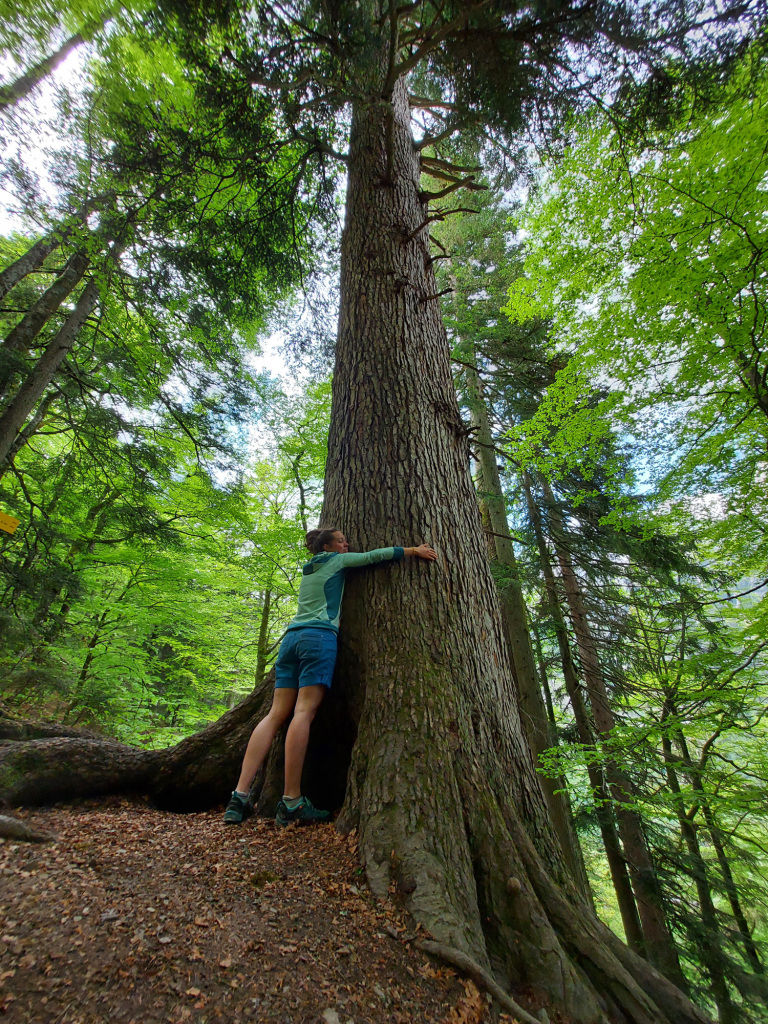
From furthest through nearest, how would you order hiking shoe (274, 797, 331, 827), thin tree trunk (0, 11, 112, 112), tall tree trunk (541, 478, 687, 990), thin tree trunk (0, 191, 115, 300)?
tall tree trunk (541, 478, 687, 990) → thin tree trunk (0, 191, 115, 300) → thin tree trunk (0, 11, 112, 112) → hiking shoe (274, 797, 331, 827)

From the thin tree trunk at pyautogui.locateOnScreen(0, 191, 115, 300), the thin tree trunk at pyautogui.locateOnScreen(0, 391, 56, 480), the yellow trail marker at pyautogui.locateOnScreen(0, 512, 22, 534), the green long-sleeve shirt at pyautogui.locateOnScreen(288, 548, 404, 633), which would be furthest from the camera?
the thin tree trunk at pyautogui.locateOnScreen(0, 391, 56, 480)

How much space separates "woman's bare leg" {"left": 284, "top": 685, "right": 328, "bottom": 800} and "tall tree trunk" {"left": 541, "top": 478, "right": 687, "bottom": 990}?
363 cm

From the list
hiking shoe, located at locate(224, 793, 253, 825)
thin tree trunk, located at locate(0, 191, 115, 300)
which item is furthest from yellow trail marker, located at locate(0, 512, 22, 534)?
hiking shoe, located at locate(224, 793, 253, 825)

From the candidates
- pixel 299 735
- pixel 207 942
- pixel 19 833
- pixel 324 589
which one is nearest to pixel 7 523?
pixel 19 833

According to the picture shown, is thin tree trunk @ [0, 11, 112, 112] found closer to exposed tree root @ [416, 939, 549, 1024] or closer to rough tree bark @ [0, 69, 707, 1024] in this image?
rough tree bark @ [0, 69, 707, 1024]

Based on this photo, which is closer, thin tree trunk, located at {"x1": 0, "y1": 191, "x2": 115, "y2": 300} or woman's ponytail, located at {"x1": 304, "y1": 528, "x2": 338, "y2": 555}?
woman's ponytail, located at {"x1": 304, "y1": 528, "x2": 338, "y2": 555}

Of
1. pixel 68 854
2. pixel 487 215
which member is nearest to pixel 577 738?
pixel 68 854

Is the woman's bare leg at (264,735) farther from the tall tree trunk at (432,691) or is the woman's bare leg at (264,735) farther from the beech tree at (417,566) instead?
the tall tree trunk at (432,691)

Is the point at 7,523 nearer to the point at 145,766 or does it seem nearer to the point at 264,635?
the point at 145,766

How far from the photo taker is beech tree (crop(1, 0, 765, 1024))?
1.75 meters

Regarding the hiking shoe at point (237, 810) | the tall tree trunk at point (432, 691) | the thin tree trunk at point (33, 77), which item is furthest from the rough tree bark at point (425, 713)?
the thin tree trunk at point (33, 77)

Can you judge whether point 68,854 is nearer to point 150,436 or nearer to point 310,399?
point 150,436

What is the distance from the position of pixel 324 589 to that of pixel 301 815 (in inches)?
48.9

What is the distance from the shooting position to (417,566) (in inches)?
100
